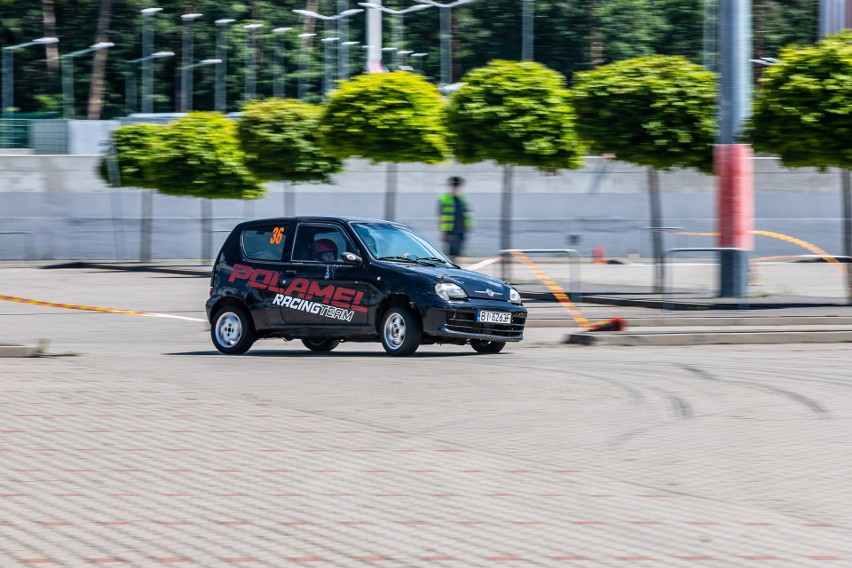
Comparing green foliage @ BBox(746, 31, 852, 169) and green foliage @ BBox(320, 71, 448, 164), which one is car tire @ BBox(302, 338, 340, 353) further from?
green foliage @ BBox(320, 71, 448, 164)

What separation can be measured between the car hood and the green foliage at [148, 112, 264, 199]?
76.8 feet

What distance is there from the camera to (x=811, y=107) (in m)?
21.1

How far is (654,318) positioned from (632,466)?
407 inches

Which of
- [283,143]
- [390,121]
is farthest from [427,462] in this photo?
[283,143]

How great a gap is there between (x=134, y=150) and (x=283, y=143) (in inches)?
296

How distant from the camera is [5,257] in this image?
4344cm

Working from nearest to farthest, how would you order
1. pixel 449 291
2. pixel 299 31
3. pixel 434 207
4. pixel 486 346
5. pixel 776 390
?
1. pixel 776 390
2. pixel 449 291
3. pixel 486 346
4. pixel 434 207
5. pixel 299 31

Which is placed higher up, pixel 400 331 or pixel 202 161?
pixel 202 161

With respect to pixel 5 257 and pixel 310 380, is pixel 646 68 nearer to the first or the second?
pixel 310 380

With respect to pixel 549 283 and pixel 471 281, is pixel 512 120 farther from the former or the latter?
pixel 471 281

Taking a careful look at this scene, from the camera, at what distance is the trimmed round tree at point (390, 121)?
2883 centimetres

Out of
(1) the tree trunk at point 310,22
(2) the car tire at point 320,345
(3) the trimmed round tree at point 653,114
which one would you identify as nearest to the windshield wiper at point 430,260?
(2) the car tire at point 320,345

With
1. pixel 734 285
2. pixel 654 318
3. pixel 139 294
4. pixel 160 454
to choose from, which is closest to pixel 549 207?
pixel 139 294

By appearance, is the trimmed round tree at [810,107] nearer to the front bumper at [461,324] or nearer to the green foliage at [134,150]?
the front bumper at [461,324]
